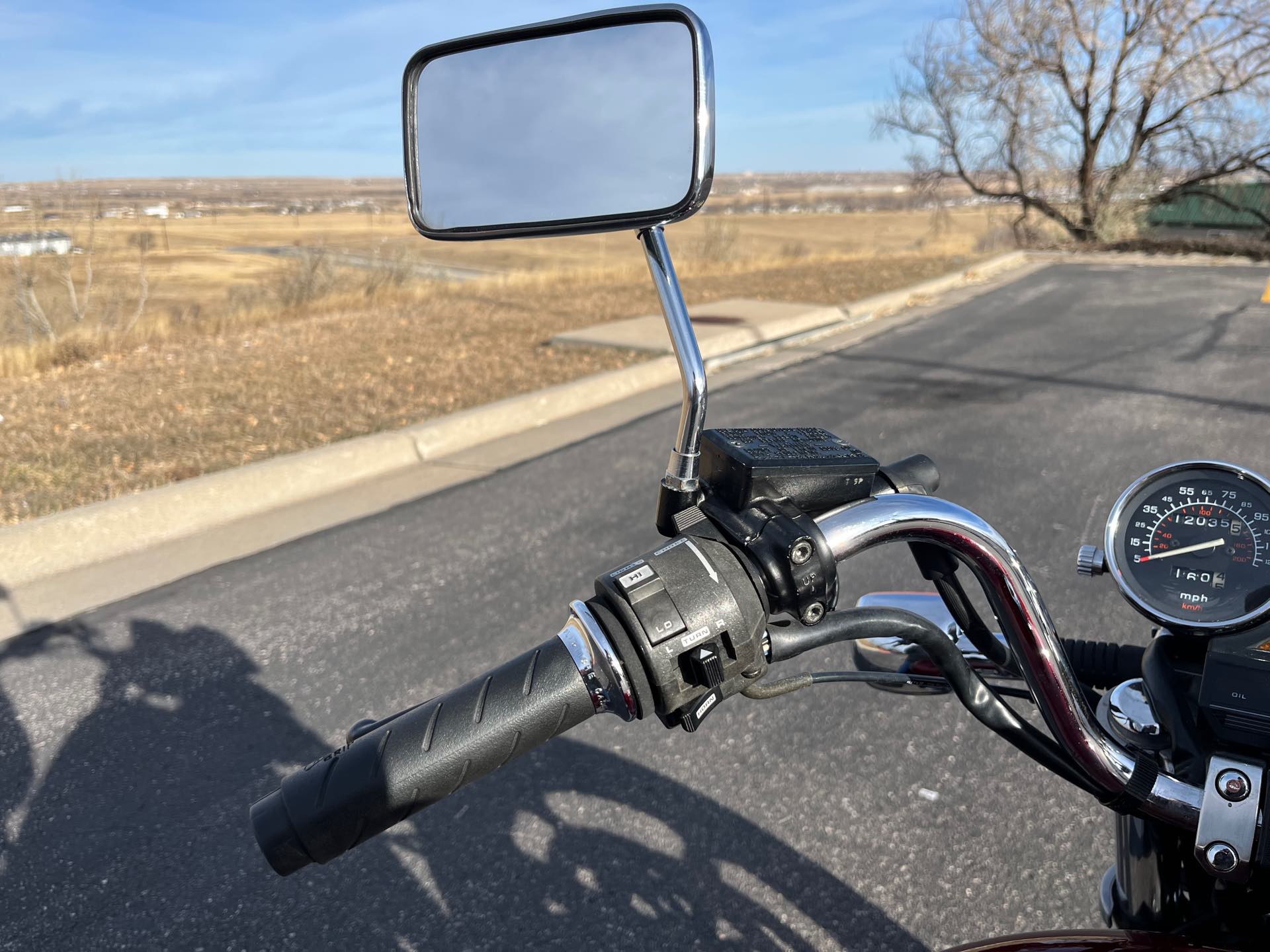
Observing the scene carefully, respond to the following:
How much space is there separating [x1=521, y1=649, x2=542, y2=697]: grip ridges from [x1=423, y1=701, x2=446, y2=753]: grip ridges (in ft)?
0.25

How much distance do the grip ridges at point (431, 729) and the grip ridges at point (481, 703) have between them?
3 centimetres

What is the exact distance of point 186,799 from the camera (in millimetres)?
2885

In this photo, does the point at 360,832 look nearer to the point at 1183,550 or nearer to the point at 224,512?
the point at 1183,550

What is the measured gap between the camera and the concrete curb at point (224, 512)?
4.39m

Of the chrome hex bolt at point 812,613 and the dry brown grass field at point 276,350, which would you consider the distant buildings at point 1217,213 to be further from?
the chrome hex bolt at point 812,613

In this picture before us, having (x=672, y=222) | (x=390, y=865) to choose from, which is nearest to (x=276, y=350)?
(x=390, y=865)

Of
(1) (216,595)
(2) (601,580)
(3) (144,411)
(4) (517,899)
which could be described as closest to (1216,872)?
(2) (601,580)

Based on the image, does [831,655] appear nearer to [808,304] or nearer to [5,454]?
[5,454]

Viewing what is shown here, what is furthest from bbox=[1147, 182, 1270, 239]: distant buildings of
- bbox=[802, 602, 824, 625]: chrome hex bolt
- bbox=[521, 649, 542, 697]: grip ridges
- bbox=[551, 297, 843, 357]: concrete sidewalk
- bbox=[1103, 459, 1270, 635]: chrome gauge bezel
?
bbox=[521, 649, 542, 697]: grip ridges

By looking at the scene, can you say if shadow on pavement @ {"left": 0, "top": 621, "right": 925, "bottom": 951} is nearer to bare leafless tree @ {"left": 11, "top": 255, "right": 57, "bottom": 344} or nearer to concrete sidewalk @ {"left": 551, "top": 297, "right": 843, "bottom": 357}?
concrete sidewalk @ {"left": 551, "top": 297, "right": 843, "bottom": 357}

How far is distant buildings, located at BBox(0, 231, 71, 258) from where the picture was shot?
37.8 ft

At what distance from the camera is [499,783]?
9.73 ft

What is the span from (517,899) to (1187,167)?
2768cm

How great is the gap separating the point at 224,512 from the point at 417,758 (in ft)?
15.7
